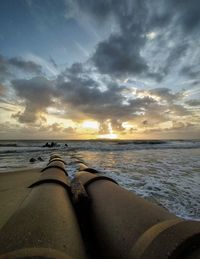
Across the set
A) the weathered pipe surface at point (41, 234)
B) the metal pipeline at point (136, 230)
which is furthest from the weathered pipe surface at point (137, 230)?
the weathered pipe surface at point (41, 234)

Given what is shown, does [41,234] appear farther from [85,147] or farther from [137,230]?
[85,147]

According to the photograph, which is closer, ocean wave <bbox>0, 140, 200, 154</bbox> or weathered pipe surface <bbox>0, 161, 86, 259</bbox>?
weathered pipe surface <bbox>0, 161, 86, 259</bbox>

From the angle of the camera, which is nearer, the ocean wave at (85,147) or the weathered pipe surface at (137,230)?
the weathered pipe surface at (137,230)

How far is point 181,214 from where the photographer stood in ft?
11.9

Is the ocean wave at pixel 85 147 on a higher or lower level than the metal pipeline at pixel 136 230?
higher

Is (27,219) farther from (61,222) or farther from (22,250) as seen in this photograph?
(22,250)

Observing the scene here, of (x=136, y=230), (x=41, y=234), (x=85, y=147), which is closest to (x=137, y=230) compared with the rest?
(x=136, y=230)

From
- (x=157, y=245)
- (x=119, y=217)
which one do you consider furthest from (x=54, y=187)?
(x=157, y=245)

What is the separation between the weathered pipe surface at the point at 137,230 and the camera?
1.08m

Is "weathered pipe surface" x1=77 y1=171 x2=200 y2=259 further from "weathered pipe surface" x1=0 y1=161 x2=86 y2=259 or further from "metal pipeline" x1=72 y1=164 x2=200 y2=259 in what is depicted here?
"weathered pipe surface" x1=0 y1=161 x2=86 y2=259

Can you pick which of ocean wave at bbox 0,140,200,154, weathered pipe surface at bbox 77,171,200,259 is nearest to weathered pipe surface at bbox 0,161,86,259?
weathered pipe surface at bbox 77,171,200,259

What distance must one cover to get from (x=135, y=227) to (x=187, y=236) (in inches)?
15.2

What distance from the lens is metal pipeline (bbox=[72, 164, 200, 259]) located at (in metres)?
1.07

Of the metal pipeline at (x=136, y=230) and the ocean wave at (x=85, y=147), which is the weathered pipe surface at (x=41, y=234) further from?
the ocean wave at (x=85, y=147)
